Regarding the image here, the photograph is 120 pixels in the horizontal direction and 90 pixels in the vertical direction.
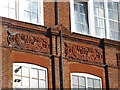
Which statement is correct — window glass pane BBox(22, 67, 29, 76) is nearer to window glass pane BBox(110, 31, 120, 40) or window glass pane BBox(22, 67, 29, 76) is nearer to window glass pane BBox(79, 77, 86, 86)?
window glass pane BBox(79, 77, 86, 86)

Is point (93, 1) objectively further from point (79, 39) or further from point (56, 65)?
point (56, 65)

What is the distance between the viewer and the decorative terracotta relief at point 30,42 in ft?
63.3

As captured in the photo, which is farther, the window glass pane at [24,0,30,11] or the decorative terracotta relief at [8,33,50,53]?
the window glass pane at [24,0,30,11]

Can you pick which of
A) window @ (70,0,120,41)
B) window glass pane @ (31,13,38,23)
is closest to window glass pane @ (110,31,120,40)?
window @ (70,0,120,41)

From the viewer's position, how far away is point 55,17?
21109mm

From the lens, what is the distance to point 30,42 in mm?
19766

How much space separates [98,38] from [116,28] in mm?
1611

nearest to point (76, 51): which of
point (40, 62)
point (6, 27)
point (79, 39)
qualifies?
point (79, 39)

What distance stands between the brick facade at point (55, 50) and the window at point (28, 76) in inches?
7.5

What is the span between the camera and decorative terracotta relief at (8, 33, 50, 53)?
63.3ft

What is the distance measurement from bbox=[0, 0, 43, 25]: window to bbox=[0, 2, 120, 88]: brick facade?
309 mm

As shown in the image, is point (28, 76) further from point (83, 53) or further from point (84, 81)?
point (83, 53)

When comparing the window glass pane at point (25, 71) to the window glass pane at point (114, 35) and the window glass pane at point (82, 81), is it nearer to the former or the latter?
the window glass pane at point (82, 81)

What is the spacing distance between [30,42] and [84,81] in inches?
118
